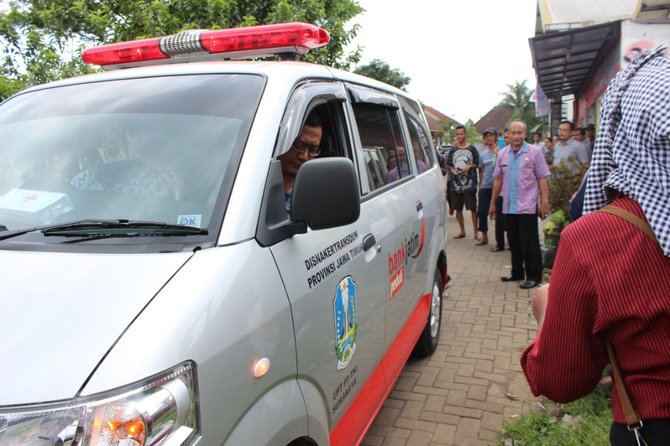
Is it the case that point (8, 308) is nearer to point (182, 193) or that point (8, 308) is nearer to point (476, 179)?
point (182, 193)

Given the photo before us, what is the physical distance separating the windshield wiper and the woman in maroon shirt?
1061mm

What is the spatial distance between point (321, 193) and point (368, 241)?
0.80 m

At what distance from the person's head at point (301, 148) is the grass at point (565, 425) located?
2.04 meters

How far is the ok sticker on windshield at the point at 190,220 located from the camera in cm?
164

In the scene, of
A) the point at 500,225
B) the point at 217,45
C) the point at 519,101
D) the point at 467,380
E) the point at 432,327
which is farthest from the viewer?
the point at 519,101

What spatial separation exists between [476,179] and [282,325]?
7.71m

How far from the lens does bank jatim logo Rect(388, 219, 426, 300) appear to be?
283 cm

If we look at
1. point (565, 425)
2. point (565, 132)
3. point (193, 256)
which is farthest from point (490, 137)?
point (193, 256)

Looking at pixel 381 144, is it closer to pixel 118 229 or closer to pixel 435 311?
pixel 435 311

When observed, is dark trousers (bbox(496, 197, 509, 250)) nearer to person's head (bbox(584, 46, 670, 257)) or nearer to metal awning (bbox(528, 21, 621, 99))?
metal awning (bbox(528, 21, 621, 99))

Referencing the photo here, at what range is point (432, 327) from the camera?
167 inches

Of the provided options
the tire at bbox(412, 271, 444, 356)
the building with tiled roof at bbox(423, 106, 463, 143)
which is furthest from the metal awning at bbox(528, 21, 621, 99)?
the building with tiled roof at bbox(423, 106, 463, 143)

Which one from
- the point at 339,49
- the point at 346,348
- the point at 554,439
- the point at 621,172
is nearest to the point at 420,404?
the point at 554,439

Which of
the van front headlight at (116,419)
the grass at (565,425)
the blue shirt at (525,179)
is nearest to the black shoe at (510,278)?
the blue shirt at (525,179)
